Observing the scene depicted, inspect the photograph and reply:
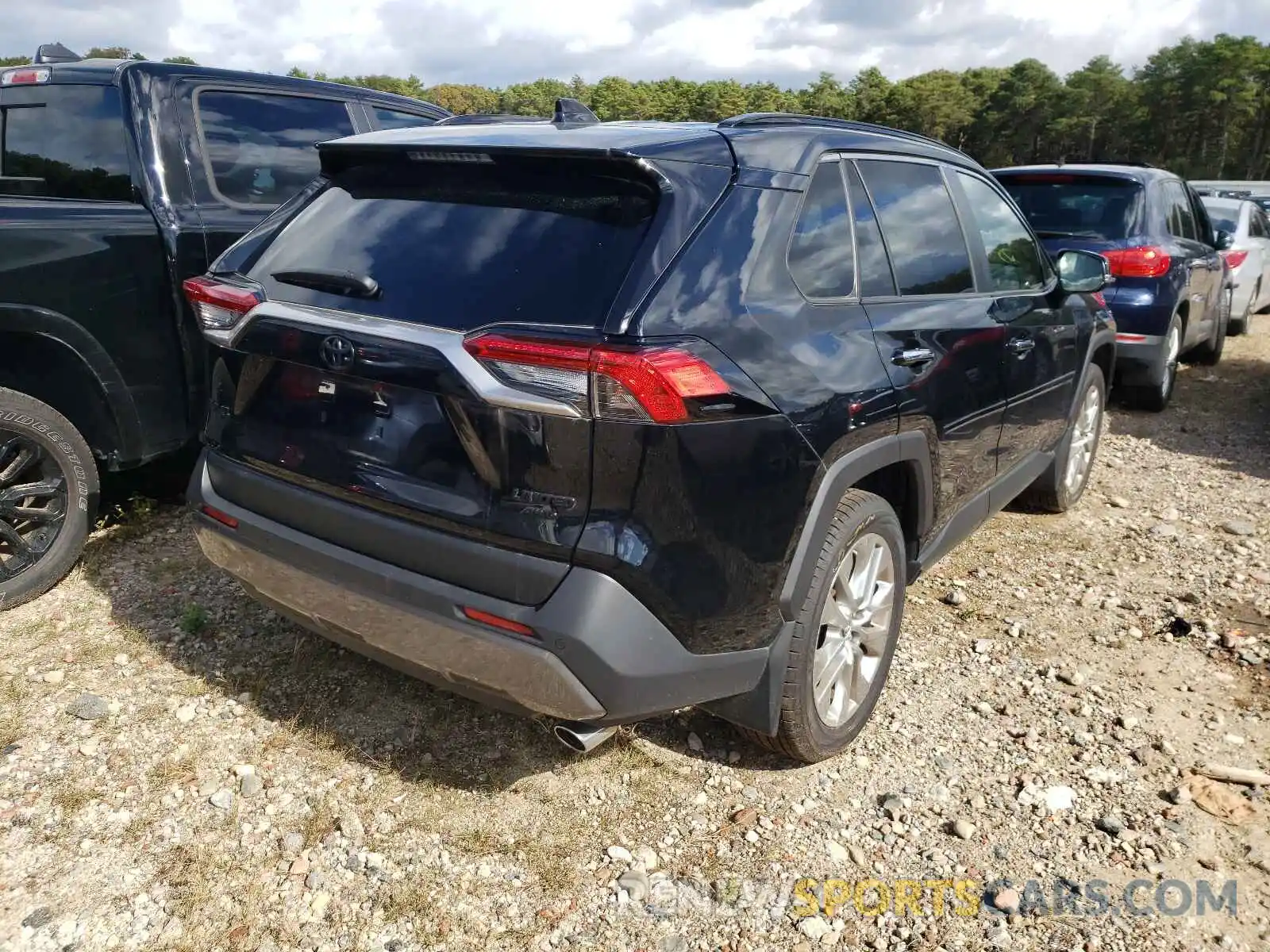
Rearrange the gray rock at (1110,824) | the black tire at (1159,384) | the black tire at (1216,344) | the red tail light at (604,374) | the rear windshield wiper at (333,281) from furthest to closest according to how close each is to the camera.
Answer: the black tire at (1216,344)
the black tire at (1159,384)
the gray rock at (1110,824)
the rear windshield wiper at (333,281)
the red tail light at (604,374)

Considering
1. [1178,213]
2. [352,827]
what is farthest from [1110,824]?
[1178,213]

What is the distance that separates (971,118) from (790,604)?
73.8 metres

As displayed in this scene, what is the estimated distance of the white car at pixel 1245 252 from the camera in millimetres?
9828

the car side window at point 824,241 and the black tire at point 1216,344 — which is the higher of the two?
the car side window at point 824,241

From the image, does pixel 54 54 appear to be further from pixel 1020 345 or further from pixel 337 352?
pixel 1020 345

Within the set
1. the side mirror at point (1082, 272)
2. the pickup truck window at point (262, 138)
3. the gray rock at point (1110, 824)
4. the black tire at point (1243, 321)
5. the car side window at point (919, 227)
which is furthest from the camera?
the black tire at point (1243, 321)

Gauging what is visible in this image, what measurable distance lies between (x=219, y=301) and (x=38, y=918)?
159 cm

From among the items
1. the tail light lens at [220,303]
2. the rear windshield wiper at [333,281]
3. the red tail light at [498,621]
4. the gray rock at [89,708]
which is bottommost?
the gray rock at [89,708]

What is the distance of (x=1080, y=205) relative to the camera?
674cm

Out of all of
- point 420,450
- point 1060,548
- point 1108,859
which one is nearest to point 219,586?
point 420,450

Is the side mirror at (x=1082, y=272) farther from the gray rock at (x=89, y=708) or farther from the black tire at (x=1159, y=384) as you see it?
the gray rock at (x=89, y=708)

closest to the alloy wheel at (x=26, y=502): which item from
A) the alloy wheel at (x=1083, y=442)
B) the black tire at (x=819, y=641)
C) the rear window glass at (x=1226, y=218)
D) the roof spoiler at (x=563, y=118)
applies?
the roof spoiler at (x=563, y=118)

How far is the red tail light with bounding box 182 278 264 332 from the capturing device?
253 cm

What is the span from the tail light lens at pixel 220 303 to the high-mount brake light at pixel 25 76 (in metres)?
2.16
